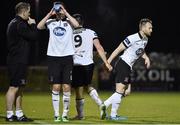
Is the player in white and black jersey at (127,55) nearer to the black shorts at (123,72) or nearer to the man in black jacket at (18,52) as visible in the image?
the black shorts at (123,72)

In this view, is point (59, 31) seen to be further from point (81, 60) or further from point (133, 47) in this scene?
point (133, 47)

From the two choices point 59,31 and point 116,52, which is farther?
point 116,52

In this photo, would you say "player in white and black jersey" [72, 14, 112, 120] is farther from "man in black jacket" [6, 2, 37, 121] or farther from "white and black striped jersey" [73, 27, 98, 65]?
"man in black jacket" [6, 2, 37, 121]

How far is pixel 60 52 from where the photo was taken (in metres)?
12.9

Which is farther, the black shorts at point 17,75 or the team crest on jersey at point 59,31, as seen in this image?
the black shorts at point 17,75

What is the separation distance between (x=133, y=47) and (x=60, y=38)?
171 cm

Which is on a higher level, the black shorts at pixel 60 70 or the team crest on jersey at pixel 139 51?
the team crest on jersey at pixel 139 51

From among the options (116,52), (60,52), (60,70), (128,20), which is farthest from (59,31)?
(128,20)

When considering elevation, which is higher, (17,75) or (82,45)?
(82,45)

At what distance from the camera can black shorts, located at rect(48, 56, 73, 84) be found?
42.2ft

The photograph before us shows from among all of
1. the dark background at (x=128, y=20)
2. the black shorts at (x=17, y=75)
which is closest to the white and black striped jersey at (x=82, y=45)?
the black shorts at (x=17, y=75)

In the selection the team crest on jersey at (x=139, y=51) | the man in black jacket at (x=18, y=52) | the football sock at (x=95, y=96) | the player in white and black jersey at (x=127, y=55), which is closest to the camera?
the man in black jacket at (x=18, y=52)

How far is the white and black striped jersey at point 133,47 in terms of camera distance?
13445mm

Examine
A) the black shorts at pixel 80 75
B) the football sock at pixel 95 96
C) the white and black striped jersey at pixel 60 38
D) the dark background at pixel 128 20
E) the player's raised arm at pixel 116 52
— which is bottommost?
the football sock at pixel 95 96
